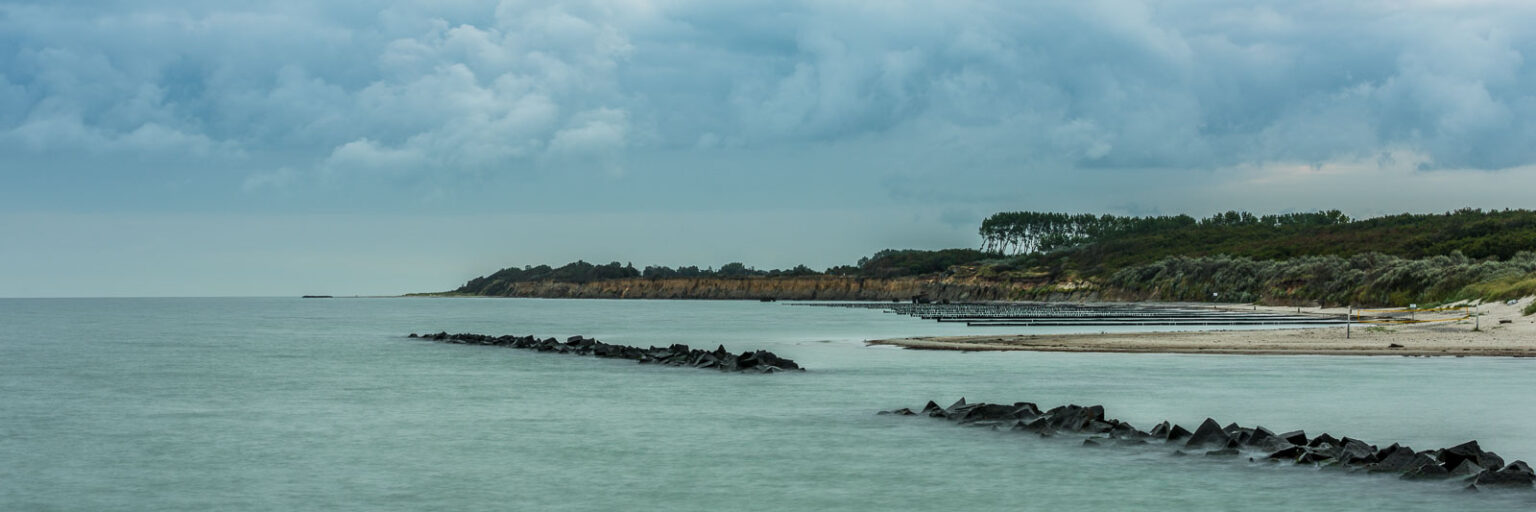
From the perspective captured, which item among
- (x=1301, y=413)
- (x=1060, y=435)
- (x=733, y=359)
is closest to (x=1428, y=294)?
(x=733, y=359)

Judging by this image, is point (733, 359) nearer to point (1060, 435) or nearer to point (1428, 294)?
point (1060, 435)

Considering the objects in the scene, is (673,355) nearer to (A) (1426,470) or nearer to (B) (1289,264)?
(A) (1426,470)

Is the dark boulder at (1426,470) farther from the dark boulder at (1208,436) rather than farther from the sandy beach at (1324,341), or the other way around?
the sandy beach at (1324,341)

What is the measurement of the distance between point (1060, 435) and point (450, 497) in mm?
8598

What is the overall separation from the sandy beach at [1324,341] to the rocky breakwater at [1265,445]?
18.3m

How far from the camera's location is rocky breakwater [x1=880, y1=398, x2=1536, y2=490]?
13.7m

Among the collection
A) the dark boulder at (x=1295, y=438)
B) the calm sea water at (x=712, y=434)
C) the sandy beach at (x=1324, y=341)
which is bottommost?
the calm sea water at (x=712, y=434)

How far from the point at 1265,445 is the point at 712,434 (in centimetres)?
797

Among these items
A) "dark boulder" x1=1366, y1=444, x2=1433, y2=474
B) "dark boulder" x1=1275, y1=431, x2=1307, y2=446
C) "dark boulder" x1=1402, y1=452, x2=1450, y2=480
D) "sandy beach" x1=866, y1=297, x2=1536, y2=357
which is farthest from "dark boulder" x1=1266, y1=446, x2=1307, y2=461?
"sandy beach" x1=866, y1=297, x2=1536, y2=357

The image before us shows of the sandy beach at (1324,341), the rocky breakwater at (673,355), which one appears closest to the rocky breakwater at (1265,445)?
the rocky breakwater at (673,355)

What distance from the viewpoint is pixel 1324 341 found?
39062 millimetres

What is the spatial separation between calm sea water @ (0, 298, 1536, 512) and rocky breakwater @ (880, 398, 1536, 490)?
420mm

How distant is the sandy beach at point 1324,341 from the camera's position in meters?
34.8

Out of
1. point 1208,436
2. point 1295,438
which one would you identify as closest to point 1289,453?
point 1295,438
